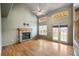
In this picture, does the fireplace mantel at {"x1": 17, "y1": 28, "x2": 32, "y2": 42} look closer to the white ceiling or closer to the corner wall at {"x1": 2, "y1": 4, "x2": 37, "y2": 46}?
the corner wall at {"x1": 2, "y1": 4, "x2": 37, "y2": 46}

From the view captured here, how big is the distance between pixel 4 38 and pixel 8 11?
49 cm

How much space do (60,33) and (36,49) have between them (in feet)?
1.72

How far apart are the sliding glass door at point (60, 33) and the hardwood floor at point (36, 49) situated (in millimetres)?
105

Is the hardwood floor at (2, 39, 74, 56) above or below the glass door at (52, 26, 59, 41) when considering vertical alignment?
below

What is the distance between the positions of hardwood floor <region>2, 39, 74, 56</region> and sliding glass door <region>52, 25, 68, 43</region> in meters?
0.11

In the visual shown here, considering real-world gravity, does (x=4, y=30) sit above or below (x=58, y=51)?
above

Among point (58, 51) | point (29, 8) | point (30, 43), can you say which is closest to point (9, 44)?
point (30, 43)

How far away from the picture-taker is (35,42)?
2178 millimetres

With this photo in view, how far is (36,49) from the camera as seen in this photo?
2166 millimetres

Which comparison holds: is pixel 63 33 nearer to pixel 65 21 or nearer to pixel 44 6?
pixel 65 21

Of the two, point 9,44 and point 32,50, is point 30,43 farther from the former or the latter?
point 9,44

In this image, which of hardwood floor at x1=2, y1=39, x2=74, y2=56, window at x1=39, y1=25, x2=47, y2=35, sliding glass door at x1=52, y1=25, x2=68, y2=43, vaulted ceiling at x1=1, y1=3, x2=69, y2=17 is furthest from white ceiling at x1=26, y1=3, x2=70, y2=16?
hardwood floor at x1=2, y1=39, x2=74, y2=56

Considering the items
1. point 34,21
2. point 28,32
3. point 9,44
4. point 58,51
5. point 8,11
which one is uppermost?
point 8,11

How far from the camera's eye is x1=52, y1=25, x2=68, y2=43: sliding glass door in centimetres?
214
